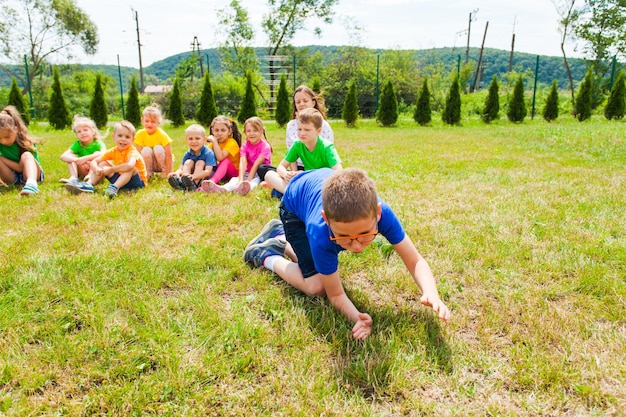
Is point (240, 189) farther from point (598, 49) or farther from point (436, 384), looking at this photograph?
point (598, 49)

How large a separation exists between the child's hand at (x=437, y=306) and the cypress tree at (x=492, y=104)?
66.2 feet

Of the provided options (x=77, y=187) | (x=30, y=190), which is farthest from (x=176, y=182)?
(x=30, y=190)

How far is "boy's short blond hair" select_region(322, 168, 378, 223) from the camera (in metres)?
2.09

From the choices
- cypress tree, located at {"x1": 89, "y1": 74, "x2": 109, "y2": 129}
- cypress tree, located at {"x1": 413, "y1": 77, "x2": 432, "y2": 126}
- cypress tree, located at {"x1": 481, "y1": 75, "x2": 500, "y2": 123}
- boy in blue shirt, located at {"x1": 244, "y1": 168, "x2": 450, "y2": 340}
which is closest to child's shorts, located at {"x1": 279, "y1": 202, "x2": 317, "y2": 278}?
boy in blue shirt, located at {"x1": 244, "y1": 168, "x2": 450, "y2": 340}

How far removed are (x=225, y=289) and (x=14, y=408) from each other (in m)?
1.31

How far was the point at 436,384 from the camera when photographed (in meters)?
2.03

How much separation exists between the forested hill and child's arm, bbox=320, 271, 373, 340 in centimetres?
2183

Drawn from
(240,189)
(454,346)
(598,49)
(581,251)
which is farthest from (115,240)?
(598,49)

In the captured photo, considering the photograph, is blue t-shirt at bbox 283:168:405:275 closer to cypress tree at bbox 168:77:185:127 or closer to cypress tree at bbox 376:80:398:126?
cypress tree at bbox 168:77:185:127

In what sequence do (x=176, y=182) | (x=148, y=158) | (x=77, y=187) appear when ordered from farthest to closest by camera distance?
(x=148, y=158) < (x=176, y=182) < (x=77, y=187)

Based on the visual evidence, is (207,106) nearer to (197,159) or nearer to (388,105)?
(388,105)

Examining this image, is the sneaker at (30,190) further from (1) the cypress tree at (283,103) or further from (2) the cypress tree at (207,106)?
(1) the cypress tree at (283,103)

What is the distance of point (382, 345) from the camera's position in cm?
229

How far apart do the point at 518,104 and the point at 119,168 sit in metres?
19.2
